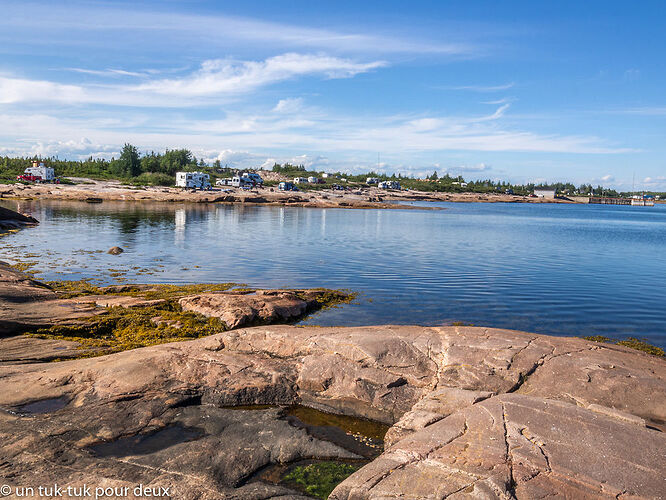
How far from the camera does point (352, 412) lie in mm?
9961

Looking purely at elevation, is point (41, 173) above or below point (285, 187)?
above

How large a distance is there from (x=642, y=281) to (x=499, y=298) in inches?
494

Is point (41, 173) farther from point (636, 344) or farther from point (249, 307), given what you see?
point (636, 344)

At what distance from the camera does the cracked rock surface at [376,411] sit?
22.0ft

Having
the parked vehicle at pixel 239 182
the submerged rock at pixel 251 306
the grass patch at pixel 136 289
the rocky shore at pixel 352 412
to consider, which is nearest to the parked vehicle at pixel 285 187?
the parked vehicle at pixel 239 182

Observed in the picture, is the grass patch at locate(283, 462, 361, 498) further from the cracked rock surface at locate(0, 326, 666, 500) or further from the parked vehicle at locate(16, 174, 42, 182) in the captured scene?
the parked vehicle at locate(16, 174, 42, 182)

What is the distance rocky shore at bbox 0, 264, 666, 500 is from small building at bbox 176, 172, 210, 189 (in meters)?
110

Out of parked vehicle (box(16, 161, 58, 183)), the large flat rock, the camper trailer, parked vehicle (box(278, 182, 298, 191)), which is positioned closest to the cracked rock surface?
the large flat rock

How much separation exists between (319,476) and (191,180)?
390ft

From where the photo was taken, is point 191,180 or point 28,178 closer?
point 28,178

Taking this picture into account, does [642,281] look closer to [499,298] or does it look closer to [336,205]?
[499,298]

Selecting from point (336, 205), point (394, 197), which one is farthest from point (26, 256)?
point (394, 197)

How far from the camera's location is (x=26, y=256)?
93.9ft

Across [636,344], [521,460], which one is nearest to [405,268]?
[636,344]
